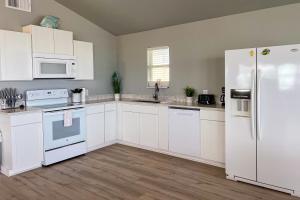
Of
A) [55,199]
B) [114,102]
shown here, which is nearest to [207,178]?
[55,199]

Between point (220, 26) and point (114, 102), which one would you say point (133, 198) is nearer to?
point (114, 102)

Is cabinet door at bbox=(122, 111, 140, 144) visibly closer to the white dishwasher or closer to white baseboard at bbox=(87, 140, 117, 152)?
white baseboard at bbox=(87, 140, 117, 152)

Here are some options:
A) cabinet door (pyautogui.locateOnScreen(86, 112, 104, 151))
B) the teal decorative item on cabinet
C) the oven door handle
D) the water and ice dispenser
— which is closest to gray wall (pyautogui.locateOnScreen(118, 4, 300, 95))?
the water and ice dispenser

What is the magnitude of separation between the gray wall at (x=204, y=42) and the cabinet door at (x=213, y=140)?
71cm

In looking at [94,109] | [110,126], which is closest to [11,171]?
[94,109]

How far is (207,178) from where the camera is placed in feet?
10.5

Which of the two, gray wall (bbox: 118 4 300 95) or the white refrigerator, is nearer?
the white refrigerator

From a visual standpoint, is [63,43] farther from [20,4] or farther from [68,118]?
[68,118]

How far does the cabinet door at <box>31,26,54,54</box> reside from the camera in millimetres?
3676

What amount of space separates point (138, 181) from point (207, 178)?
919 mm

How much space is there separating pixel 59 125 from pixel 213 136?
2.38 metres

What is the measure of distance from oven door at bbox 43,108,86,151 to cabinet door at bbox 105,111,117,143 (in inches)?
22.8

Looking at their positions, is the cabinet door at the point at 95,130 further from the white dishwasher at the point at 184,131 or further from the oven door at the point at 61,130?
the white dishwasher at the point at 184,131

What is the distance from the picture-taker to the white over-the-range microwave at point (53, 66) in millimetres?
3717
